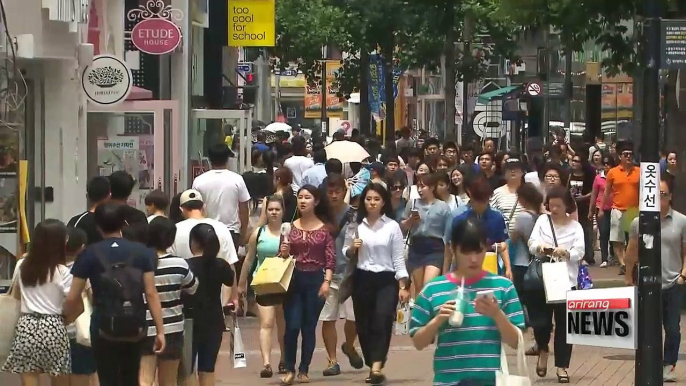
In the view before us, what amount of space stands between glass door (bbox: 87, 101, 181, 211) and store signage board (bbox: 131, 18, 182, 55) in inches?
33.5

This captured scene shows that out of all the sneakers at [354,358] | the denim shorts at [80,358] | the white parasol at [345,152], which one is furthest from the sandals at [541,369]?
the white parasol at [345,152]

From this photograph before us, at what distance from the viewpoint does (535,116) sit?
168 feet

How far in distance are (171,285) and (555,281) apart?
153 inches

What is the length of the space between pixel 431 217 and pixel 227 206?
2582 millimetres

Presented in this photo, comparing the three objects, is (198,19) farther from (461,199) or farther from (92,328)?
(92,328)

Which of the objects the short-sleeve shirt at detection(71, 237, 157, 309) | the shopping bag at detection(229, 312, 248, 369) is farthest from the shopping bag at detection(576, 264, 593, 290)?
the short-sleeve shirt at detection(71, 237, 157, 309)

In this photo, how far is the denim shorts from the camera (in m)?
A: 9.91

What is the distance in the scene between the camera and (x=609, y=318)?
9805 millimetres

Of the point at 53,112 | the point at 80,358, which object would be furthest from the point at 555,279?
the point at 53,112

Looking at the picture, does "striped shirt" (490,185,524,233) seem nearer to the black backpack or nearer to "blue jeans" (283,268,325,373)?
"blue jeans" (283,268,325,373)

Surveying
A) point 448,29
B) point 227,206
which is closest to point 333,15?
point 448,29

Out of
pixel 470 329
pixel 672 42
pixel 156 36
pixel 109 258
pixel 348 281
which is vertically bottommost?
pixel 348 281

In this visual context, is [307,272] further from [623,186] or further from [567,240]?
[623,186]

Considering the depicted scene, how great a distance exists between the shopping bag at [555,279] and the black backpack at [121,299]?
4.27 m
